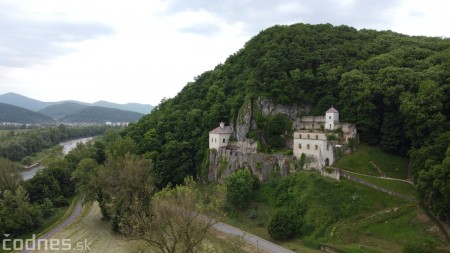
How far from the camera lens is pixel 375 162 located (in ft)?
189

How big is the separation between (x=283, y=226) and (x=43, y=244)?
3385 centimetres

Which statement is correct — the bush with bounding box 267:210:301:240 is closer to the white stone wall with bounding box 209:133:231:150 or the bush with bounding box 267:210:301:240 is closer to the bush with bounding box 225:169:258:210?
the bush with bounding box 225:169:258:210

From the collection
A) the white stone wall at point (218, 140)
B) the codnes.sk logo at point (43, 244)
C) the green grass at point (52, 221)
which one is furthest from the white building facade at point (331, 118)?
the green grass at point (52, 221)

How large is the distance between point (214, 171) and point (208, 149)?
17.6 feet

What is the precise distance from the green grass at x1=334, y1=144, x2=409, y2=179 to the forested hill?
1661 millimetres

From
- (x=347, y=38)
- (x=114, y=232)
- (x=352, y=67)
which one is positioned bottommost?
(x=114, y=232)

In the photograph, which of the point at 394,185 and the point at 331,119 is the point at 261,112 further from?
the point at 394,185

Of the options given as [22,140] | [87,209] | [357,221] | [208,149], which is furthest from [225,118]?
[22,140]

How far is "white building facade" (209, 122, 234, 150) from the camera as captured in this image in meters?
71.6

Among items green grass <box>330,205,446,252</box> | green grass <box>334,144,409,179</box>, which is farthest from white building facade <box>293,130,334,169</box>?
green grass <box>330,205,446,252</box>

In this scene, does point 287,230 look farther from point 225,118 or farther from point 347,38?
point 347,38

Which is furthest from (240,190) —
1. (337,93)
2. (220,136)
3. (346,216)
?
(337,93)

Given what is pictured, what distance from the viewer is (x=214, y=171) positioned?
70375mm

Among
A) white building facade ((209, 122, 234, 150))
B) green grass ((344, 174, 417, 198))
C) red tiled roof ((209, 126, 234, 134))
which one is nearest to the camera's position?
green grass ((344, 174, 417, 198))
